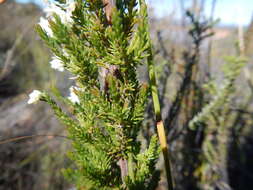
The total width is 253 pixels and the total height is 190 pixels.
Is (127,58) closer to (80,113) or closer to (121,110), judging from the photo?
(121,110)

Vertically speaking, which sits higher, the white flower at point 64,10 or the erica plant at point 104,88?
the white flower at point 64,10

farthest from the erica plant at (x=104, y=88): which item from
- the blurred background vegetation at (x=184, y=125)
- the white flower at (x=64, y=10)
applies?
the blurred background vegetation at (x=184, y=125)

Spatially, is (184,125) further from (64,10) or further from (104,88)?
(64,10)

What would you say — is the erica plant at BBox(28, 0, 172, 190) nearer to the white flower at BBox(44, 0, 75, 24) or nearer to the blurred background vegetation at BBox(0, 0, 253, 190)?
the white flower at BBox(44, 0, 75, 24)

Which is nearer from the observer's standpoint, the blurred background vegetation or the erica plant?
the erica plant

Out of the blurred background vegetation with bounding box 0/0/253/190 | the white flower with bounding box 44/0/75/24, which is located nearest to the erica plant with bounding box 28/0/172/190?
the white flower with bounding box 44/0/75/24

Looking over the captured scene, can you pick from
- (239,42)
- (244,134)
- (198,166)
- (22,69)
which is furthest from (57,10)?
(22,69)

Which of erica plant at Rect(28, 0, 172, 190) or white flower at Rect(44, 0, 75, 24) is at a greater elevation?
white flower at Rect(44, 0, 75, 24)

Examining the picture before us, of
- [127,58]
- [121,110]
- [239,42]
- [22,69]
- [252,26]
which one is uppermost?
[22,69]

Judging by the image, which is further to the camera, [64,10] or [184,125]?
[184,125]

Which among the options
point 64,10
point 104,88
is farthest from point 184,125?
point 64,10

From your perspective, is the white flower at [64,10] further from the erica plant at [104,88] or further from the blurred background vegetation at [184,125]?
the blurred background vegetation at [184,125]
